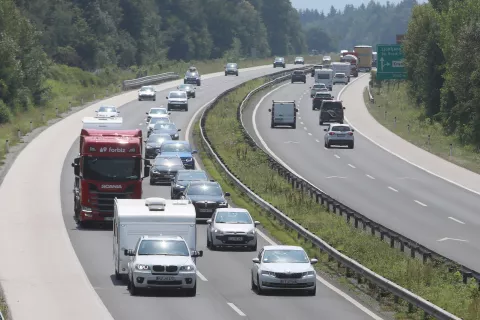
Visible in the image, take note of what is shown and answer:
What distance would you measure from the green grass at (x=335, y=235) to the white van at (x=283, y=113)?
477 inches

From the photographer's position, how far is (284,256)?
28844 millimetres

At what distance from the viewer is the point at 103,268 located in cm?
3306

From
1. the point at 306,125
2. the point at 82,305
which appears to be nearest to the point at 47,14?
the point at 306,125

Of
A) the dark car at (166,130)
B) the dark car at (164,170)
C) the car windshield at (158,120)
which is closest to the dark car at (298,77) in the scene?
the car windshield at (158,120)

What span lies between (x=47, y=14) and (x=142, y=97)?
4997 centimetres

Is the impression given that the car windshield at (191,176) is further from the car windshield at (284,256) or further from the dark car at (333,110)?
the dark car at (333,110)

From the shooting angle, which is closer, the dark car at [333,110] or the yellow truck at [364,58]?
the dark car at [333,110]

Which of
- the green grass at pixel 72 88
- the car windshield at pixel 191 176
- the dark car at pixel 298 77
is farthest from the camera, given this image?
the dark car at pixel 298 77

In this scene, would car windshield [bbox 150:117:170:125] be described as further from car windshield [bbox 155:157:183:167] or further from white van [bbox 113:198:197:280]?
white van [bbox 113:198:197:280]

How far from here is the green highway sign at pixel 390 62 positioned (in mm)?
110000

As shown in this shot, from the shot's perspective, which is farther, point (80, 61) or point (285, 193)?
point (80, 61)

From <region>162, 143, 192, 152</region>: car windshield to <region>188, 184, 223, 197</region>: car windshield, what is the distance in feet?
58.7

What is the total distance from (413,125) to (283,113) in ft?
36.6

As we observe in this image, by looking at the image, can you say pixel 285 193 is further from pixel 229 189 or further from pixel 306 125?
pixel 306 125
